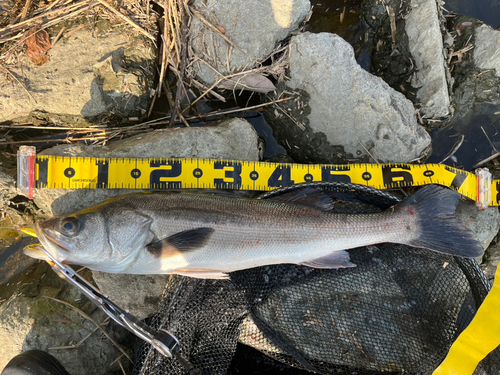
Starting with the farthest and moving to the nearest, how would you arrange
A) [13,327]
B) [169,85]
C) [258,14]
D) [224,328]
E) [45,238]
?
1. [169,85]
2. [258,14]
3. [13,327]
4. [224,328]
5. [45,238]

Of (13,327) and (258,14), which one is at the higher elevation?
(258,14)

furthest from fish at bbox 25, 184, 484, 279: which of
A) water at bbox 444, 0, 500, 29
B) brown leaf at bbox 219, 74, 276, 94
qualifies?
water at bbox 444, 0, 500, 29

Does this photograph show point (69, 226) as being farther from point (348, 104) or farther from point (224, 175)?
point (348, 104)

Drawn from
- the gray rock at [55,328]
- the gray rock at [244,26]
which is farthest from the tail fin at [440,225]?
the gray rock at [55,328]

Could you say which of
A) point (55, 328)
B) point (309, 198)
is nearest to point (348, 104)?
point (309, 198)

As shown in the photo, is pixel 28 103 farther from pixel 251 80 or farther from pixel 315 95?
pixel 315 95

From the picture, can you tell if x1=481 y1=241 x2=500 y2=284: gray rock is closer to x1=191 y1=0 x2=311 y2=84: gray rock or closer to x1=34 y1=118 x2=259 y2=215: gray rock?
x1=34 y1=118 x2=259 y2=215: gray rock

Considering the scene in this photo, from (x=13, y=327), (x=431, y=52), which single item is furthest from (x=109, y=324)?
(x=431, y=52)
